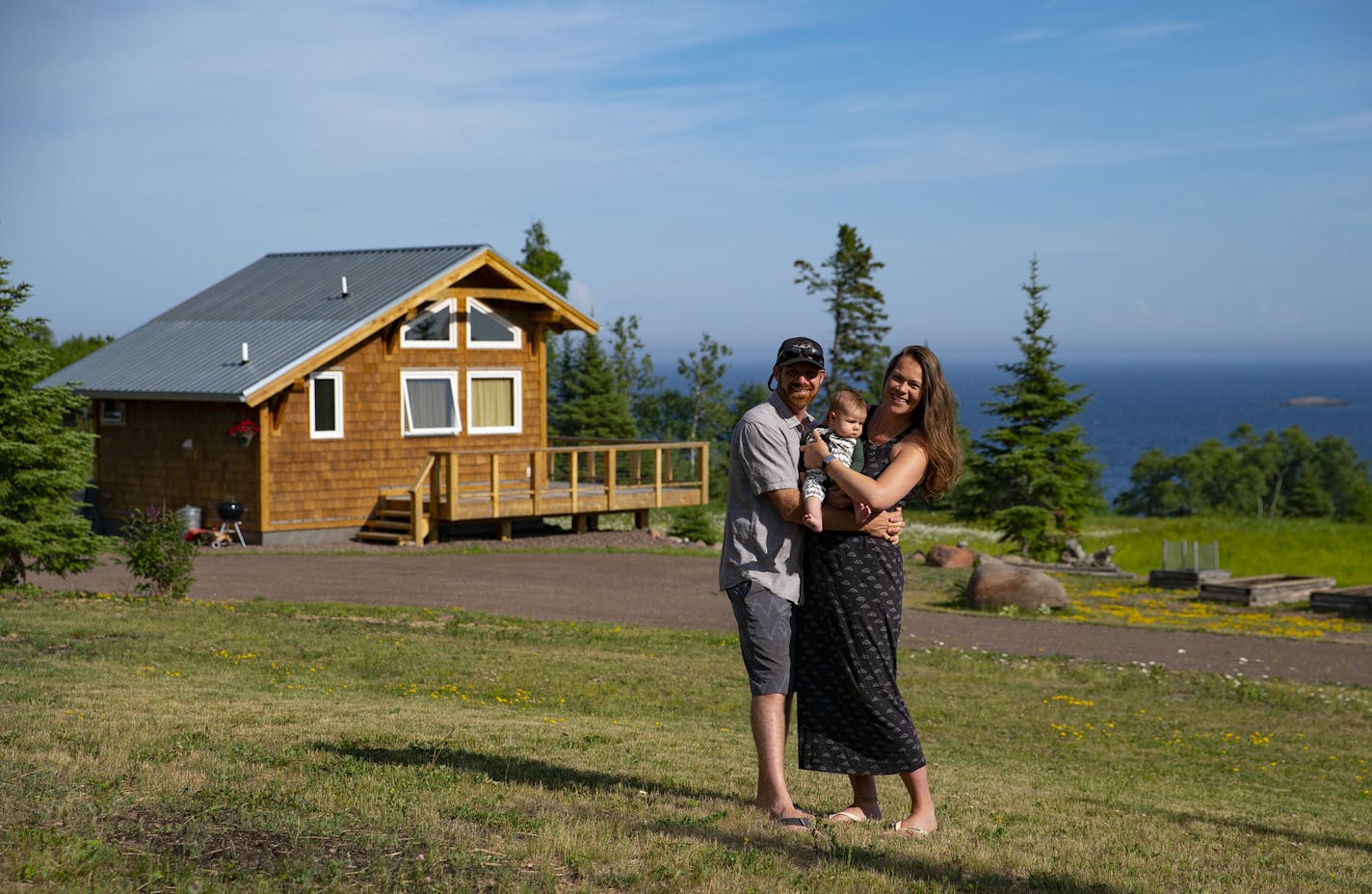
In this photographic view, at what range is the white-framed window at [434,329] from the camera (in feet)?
82.8

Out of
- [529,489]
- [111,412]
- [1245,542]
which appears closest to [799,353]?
[529,489]

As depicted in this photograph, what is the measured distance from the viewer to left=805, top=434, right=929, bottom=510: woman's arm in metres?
5.12

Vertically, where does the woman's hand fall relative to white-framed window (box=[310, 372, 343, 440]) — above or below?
below

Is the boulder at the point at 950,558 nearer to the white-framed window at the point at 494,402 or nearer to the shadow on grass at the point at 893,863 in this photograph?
the white-framed window at the point at 494,402

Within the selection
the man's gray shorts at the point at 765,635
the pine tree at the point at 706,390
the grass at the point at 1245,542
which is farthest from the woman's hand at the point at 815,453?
the pine tree at the point at 706,390

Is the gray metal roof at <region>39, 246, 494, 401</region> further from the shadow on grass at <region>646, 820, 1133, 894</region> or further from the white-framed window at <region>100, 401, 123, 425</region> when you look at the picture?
the shadow on grass at <region>646, 820, 1133, 894</region>

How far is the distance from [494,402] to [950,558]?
9447 mm

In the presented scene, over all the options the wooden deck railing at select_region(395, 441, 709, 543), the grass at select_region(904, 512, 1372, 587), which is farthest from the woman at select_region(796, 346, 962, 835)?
the grass at select_region(904, 512, 1372, 587)

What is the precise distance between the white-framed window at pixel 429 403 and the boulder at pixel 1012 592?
10.8 meters

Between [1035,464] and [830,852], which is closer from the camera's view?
[830,852]

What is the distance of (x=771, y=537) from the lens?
5.31 m

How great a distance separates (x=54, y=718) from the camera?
7008mm

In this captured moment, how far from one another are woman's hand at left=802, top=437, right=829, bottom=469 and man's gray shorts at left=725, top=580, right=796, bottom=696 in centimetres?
52

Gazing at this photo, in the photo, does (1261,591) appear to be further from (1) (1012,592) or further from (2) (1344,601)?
(1) (1012,592)
